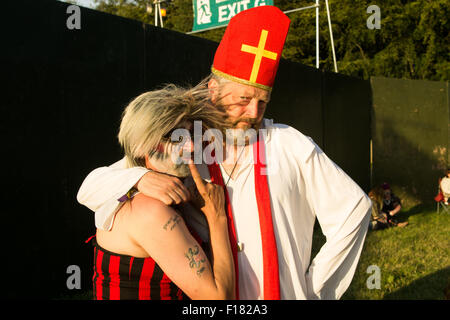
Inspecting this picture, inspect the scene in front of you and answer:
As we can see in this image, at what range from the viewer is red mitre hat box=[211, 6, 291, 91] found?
2211 mm

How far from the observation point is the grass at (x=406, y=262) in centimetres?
498

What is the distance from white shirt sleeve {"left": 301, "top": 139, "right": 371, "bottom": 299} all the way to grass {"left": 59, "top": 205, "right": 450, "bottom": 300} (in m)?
2.93

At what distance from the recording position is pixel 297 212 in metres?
2.06

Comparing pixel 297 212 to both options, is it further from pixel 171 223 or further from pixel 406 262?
pixel 406 262

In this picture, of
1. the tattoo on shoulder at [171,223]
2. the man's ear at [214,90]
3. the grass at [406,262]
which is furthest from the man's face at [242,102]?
the grass at [406,262]

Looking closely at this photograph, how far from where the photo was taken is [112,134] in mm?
4746

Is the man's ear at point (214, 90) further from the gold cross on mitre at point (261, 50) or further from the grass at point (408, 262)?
the grass at point (408, 262)

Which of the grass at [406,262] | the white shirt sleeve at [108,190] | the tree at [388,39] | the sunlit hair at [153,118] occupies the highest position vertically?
the tree at [388,39]

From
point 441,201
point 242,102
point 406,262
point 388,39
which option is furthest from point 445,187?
point 388,39

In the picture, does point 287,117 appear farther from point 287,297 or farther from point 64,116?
point 287,297

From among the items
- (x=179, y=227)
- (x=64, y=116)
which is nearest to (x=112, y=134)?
(x=64, y=116)

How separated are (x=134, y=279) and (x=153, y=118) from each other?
65cm

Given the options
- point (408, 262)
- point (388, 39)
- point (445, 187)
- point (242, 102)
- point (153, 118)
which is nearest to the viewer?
point (153, 118)

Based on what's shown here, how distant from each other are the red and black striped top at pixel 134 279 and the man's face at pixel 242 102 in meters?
0.73
